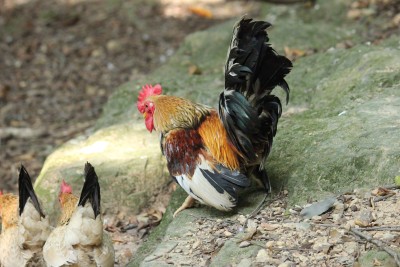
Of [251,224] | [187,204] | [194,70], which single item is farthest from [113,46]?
[251,224]

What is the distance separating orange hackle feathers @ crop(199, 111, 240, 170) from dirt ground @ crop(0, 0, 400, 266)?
3.44 meters

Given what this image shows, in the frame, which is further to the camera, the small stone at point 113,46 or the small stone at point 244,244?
the small stone at point 113,46

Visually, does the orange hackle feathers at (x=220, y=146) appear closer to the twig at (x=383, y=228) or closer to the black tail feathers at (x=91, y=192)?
the black tail feathers at (x=91, y=192)

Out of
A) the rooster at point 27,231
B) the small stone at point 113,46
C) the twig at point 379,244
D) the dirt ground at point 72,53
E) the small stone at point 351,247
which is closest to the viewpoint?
the twig at point 379,244

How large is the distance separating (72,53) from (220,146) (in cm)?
667

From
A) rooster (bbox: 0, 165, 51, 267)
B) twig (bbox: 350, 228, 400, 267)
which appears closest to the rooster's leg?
rooster (bbox: 0, 165, 51, 267)

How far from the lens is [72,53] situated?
34.7 ft

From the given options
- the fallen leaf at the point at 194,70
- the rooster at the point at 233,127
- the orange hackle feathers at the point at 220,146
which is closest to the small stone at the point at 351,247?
the rooster at the point at 233,127

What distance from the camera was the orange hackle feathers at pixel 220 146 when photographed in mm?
4426

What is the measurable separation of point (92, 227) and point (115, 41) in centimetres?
694

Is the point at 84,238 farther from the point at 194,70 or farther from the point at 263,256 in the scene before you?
the point at 194,70

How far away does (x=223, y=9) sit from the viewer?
1114 centimetres

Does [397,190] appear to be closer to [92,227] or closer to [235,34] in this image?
[235,34]

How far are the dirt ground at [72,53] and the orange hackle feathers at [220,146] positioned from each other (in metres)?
3.44
